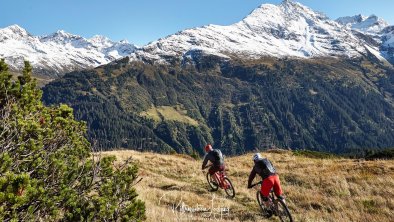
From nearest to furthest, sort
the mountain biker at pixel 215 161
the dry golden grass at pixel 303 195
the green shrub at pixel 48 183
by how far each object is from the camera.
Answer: the green shrub at pixel 48 183 < the dry golden grass at pixel 303 195 < the mountain biker at pixel 215 161

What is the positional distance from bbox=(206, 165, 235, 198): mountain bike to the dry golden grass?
0.41 meters

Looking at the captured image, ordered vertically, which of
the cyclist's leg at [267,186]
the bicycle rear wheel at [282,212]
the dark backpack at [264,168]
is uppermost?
the dark backpack at [264,168]

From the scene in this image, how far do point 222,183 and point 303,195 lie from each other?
4390 mm

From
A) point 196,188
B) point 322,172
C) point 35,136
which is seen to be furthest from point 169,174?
point 35,136

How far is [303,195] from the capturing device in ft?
59.0

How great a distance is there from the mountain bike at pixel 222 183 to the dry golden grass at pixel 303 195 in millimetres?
412

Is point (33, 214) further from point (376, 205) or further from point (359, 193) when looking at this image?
point (359, 193)

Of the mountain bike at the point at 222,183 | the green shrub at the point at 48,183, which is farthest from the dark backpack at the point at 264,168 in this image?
the green shrub at the point at 48,183

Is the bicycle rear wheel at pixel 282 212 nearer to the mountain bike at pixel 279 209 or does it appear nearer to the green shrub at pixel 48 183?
the mountain bike at pixel 279 209

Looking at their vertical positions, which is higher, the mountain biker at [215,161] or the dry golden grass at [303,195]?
the mountain biker at [215,161]

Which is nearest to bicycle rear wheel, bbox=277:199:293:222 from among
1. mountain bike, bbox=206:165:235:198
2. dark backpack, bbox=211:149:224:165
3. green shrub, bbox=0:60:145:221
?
mountain bike, bbox=206:165:235:198

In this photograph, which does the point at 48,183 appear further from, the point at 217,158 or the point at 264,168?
the point at 217,158

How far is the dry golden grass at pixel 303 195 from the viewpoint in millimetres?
14188

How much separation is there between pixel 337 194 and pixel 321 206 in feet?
9.41
